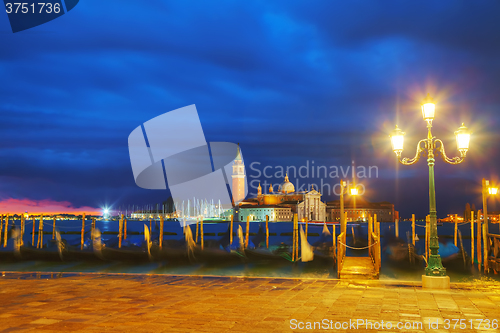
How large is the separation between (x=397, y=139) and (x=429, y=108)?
3.07 ft

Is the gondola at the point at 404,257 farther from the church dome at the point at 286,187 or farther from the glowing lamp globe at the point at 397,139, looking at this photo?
the church dome at the point at 286,187

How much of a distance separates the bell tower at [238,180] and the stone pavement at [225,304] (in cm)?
11541

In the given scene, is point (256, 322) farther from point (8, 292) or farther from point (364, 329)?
point (8, 292)

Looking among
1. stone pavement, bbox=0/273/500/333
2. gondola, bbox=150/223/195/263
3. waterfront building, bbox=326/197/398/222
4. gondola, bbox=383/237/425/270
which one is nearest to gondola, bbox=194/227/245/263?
gondola, bbox=150/223/195/263

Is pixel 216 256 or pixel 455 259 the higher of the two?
pixel 216 256

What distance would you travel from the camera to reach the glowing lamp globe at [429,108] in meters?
8.95

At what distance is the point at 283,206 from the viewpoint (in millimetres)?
118750

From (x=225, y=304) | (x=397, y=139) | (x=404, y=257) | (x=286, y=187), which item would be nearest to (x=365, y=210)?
(x=286, y=187)

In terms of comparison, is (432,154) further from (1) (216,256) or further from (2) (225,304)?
(1) (216,256)

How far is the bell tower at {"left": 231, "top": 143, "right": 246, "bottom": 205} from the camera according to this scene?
125 m

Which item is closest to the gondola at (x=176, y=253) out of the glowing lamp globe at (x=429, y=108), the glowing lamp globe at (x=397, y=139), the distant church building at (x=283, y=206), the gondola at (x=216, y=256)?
the gondola at (x=216, y=256)

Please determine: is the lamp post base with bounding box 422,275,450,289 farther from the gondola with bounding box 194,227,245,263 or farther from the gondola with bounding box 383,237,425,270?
the gondola with bounding box 194,227,245,263

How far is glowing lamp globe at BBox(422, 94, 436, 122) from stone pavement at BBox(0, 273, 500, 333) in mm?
3355

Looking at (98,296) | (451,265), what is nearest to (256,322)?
(98,296)
